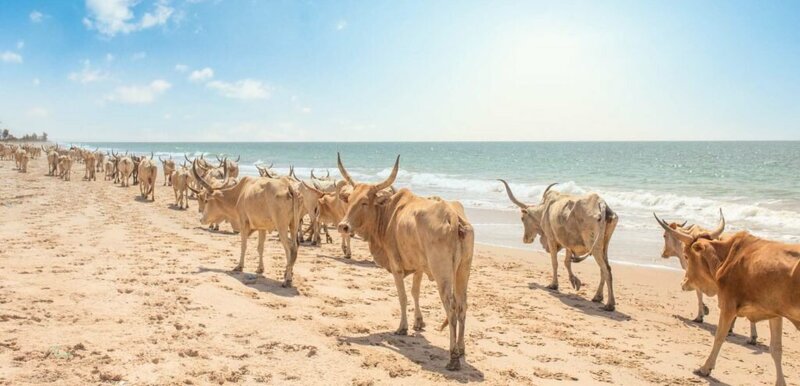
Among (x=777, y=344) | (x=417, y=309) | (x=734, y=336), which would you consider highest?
(x=777, y=344)

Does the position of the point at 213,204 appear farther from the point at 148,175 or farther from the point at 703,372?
the point at 148,175

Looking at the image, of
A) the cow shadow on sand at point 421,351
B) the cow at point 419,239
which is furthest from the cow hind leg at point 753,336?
the cow at point 419,239

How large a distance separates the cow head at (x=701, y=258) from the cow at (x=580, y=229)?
7.84 ft

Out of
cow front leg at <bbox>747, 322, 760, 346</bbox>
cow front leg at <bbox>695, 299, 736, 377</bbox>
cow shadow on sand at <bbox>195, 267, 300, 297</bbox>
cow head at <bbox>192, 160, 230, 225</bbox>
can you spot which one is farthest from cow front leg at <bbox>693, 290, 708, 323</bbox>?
cow head at <bbox>192, 160, 230, 225</bbox>

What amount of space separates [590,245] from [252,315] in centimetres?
621

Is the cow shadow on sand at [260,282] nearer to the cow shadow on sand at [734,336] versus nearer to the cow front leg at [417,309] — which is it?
the cow front leg at [417,309]

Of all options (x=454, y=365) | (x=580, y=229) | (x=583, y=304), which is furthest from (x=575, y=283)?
(x=454, y=365)

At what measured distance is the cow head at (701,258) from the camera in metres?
6.77

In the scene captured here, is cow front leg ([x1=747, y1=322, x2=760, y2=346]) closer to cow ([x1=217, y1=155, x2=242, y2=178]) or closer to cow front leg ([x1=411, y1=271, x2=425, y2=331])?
cow front leg ([x1=411, y1=271, x2=425, y2=331])

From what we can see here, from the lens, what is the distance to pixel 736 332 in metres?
8.55

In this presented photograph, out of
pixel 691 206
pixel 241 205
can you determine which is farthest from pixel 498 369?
pixel 691 206

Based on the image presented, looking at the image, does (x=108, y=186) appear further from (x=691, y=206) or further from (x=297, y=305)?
(x=691, y=206)

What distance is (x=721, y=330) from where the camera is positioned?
6496 millimetres

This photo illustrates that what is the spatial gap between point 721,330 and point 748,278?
74 centimetres
